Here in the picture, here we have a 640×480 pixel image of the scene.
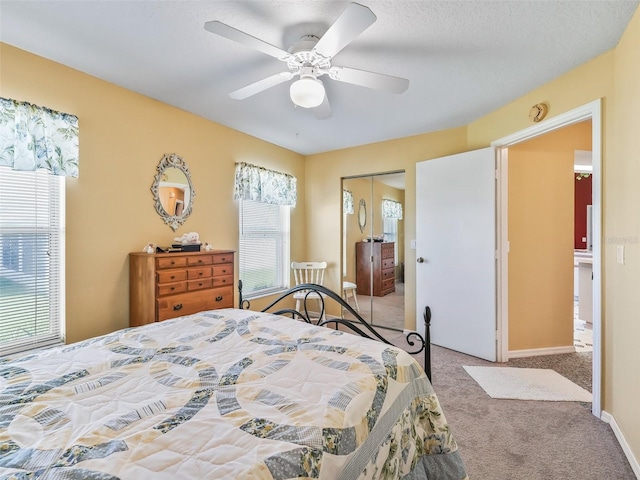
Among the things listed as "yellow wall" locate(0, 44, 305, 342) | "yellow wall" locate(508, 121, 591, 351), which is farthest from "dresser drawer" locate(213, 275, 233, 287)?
"yellow wall" locate(508, 121, 591, 351)

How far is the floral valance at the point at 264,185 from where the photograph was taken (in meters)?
3.67

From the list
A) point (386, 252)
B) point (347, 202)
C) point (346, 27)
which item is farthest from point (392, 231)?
point (346, 27)

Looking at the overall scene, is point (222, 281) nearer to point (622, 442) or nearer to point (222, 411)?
point (222, 411)

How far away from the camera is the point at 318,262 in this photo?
4.56 metres

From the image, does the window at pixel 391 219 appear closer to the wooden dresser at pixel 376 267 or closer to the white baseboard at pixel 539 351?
the wooden dresser at pixel 376 267

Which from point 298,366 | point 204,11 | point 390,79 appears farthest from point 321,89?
point 298,366

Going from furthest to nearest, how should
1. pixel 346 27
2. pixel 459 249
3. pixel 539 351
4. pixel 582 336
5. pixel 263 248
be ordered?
1. pixel 263 248
2. pixel 582 336
3. pixel 459 249
4. pixel 539 351
5. pixel 346 27

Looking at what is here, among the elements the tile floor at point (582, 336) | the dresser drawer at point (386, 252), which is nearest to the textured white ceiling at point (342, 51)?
the dresser drawer at point (386, 252)

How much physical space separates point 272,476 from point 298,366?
553 millimetres

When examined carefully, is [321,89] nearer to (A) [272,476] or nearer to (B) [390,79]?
(B) [390,79]

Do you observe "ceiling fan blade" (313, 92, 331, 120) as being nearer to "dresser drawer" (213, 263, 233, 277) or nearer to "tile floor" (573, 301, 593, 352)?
"dresser drawer" (213, 263, 233, 277)

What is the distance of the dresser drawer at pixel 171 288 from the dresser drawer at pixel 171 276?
3 cm

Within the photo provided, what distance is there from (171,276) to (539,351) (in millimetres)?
3648

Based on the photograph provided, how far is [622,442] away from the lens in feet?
5.90
